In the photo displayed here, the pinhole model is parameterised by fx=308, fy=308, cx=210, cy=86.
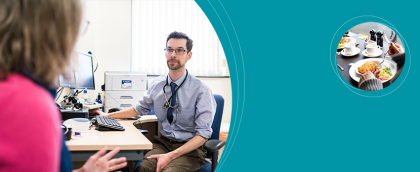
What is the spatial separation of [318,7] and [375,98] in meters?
0.59

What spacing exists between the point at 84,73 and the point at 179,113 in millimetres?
1091

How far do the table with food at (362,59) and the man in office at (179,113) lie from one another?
933 millimetres

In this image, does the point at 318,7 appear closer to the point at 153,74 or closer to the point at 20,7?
the point at 20,7

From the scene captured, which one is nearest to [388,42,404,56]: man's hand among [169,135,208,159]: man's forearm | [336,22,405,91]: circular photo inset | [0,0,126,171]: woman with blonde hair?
[336,22,405,91]: circular photo inset

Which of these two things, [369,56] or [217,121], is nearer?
[369,56]

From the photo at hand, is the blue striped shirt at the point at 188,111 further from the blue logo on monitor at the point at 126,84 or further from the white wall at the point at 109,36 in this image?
the white wall at the point at 109,36

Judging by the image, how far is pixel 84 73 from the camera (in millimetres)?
2756

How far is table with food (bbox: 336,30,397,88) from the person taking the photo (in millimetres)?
1644

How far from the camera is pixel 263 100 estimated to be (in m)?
1.65

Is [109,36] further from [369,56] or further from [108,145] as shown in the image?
[369,56]

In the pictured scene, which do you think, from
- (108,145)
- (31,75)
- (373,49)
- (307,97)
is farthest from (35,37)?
(373,49)

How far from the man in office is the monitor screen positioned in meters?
0.56

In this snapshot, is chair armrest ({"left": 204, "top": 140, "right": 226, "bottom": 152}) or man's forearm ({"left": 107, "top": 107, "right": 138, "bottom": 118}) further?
man's forearm ({"left": 107, "top": 107, "right": 138, "bottom": 118})

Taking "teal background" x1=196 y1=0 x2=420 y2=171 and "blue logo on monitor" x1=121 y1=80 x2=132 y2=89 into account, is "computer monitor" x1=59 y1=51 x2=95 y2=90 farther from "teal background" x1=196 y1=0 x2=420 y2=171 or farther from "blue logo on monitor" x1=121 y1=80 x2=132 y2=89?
"teal background" x1=196 y1=0 x2=420 y2=171
